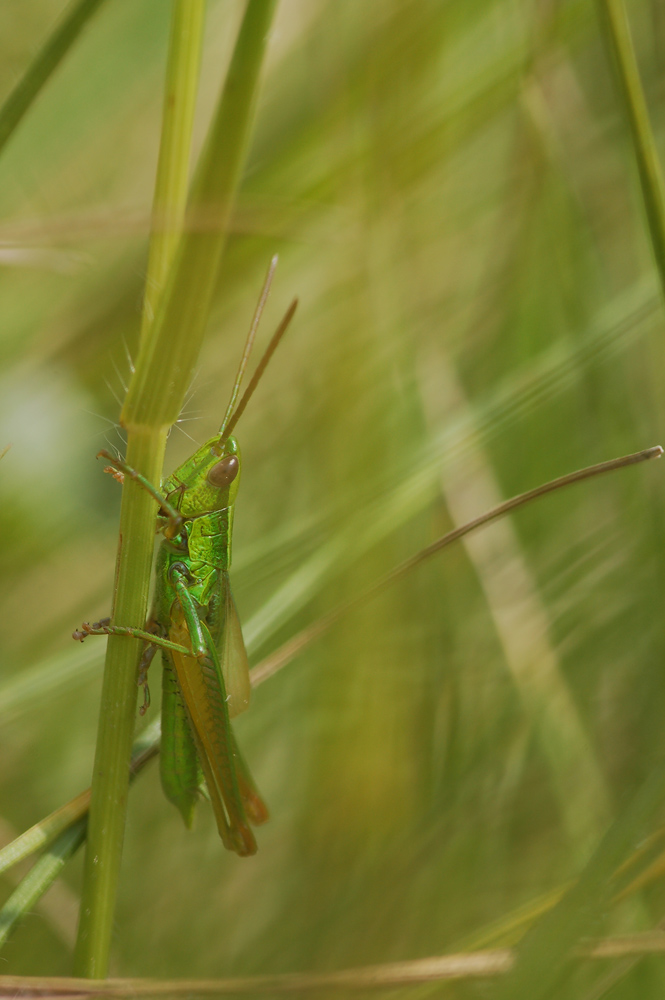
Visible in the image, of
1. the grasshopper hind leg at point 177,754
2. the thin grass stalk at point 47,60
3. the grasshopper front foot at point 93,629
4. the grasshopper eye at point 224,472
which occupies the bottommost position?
the grasshopper hind leg at point 177,754

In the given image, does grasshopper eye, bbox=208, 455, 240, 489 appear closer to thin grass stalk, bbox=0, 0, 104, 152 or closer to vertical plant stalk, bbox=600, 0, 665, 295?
thin grass stalk, bbox=0, 0, 104, 152

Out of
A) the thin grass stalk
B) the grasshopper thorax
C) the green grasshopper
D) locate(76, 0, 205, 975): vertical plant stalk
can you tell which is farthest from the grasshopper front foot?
the thin grass stalk

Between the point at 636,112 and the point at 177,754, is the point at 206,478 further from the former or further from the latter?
the point at 636,112

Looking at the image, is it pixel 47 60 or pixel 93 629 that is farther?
pixel 93 629

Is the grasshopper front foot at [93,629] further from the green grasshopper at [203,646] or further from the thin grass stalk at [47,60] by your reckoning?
the thin grass stalk at [47,60]

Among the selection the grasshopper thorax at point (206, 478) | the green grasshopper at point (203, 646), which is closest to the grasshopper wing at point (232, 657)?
the green grasshopper at point (203, 646)

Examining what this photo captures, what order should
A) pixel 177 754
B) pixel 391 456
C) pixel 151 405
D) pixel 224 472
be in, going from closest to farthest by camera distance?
pixel 151 405 → pixel 177 754 → pixel 224 472 → pixel 391 456

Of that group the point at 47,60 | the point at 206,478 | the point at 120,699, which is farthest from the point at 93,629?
the point at 47,60
